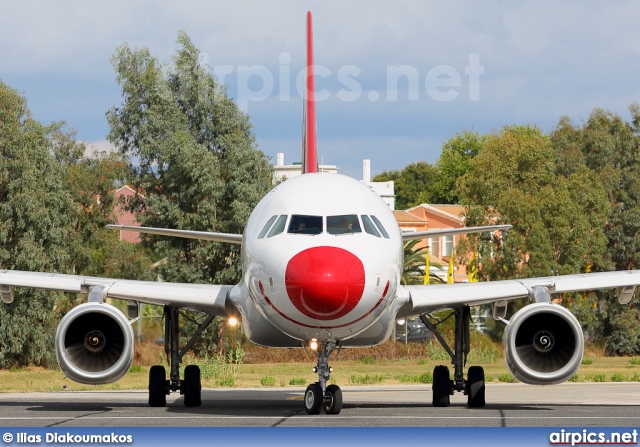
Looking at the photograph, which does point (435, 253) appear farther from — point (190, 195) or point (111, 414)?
point (111, 414)

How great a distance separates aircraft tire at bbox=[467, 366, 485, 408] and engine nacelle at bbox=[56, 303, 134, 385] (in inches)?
232

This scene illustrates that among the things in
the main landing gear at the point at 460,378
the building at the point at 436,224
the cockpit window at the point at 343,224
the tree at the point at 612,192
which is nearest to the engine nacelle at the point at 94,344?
the cockpit window at the point at 343,224

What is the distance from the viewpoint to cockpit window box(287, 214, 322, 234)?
16531 millimetres

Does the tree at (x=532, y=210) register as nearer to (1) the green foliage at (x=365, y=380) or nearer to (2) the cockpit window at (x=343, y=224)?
(1) the green foliage at (x=365, y=380)

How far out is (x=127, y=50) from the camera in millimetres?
56344

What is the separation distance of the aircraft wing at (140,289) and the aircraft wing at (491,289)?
10.4ft

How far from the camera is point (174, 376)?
69.3 feet

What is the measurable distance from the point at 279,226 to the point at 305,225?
46 cm

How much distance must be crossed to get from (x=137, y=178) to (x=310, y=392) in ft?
127

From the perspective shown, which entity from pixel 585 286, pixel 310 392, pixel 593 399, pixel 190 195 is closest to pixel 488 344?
pixel 593 399

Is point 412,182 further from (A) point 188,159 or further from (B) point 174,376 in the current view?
(B) point 174,376

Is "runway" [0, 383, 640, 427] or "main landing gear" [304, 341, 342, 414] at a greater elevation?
"main landing gear" [304, 341, 342, 414]

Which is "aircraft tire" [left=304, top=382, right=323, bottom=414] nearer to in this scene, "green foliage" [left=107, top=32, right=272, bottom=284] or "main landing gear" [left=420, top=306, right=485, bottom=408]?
"main landing gear" [left=420, top=306, right=485, bottom=408]

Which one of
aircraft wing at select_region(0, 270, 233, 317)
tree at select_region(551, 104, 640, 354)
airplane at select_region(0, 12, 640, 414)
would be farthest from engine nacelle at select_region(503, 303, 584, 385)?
tree at select_region(551, 104, 640, 354)
